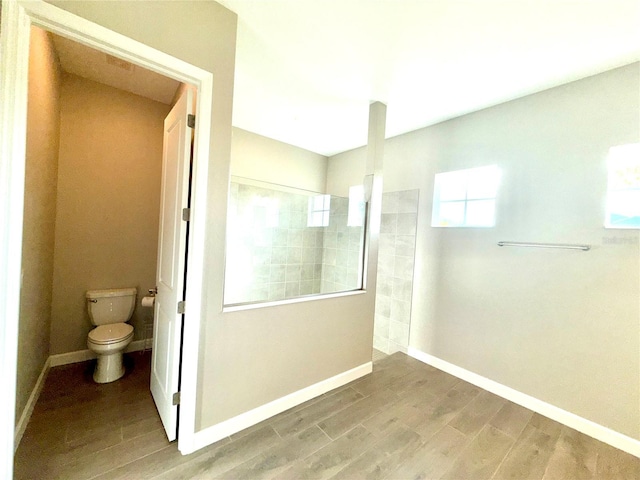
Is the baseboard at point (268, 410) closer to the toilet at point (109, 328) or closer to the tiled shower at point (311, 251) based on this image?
the tiled shower at point (311, 251)

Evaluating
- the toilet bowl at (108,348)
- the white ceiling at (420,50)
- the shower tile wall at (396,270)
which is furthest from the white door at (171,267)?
the shower tile wall at (396,270)

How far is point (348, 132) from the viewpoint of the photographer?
3.20 meters

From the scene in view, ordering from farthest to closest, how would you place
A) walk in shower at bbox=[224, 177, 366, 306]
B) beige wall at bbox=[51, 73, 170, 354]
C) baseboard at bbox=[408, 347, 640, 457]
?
beige wall at bbox=[51, 73, 170, 354], walk in shower at bbox=[224, 177, 366, 306], baseboard at bbox=[408, 347, 640, 457]

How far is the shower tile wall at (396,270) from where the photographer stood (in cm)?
304

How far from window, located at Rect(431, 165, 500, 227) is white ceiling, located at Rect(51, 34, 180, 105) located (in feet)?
9.56

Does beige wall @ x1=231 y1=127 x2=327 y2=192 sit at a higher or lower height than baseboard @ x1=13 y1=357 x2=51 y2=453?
higher

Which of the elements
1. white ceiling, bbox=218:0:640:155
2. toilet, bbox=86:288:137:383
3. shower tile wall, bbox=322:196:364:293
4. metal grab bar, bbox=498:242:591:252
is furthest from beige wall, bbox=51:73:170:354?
metal grab bar, bbox=498:242:591:252

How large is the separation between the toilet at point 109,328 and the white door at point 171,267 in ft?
1.53

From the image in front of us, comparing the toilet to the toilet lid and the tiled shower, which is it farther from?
the tiled shower

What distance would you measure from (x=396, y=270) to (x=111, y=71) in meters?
3.50

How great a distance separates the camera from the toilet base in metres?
2.14

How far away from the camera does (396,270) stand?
10.5 feet

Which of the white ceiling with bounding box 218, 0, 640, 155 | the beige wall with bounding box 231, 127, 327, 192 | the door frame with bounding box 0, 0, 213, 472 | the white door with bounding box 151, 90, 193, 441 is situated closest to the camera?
the door frame with bounding box 0, 0, 213, 472

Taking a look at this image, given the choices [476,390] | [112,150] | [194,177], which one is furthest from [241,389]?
[112,150]
